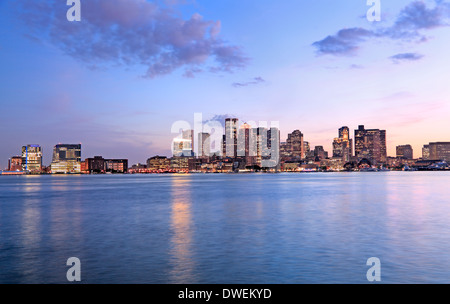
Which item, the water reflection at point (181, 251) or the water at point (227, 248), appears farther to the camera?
the water at point (227, 248)

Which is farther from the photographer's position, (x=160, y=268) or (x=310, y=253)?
(x=310, y=253)

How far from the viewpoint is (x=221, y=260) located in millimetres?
22375

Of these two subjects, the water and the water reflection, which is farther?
the water

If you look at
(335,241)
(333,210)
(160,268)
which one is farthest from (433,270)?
(333,210)

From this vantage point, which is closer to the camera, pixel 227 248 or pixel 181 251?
pixel 181 251

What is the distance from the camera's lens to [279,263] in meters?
21.4

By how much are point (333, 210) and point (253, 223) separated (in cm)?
1618
